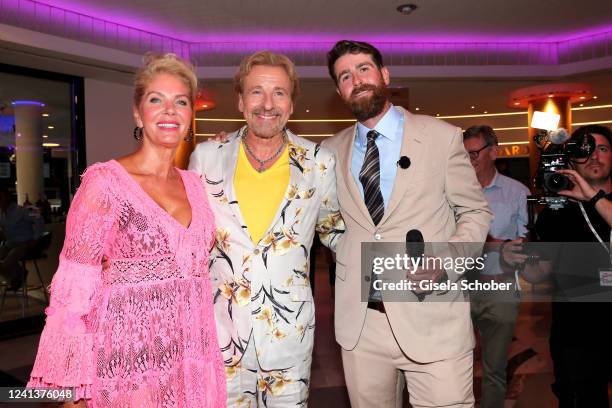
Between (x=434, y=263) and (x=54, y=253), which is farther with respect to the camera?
(x=54, y=253)

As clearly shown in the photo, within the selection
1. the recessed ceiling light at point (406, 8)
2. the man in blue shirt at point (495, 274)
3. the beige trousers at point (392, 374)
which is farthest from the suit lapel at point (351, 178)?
the recessed ceiling light at point (406, 8)

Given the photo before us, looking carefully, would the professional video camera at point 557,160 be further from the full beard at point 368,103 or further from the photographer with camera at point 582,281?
the full beard at point 368,103

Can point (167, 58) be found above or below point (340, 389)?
above

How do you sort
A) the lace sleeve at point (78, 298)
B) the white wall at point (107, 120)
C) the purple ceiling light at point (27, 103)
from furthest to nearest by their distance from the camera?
the white wall at point (107, 120), the purple ceiling light at point (27, 103), the lace sleeve at point (78, 298)

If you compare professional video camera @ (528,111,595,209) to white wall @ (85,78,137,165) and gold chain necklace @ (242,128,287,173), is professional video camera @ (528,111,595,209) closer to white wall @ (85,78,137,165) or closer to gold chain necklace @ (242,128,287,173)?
gold chain necklace @ (242,128,287,173)

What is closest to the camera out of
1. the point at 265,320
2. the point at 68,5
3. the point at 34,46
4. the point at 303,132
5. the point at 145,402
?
the point at 145,402

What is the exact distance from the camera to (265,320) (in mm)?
1854

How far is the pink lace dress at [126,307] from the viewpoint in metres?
1.43

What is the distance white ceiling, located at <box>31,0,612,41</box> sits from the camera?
593cm

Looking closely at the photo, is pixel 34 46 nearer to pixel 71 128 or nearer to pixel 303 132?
pixel 71 128

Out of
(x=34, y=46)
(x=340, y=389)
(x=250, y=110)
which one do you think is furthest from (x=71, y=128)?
(x=250, y=110)

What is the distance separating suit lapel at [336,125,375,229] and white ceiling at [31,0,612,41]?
425 cm

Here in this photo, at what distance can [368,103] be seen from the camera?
202 centimetres

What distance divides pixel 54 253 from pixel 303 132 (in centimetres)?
742
